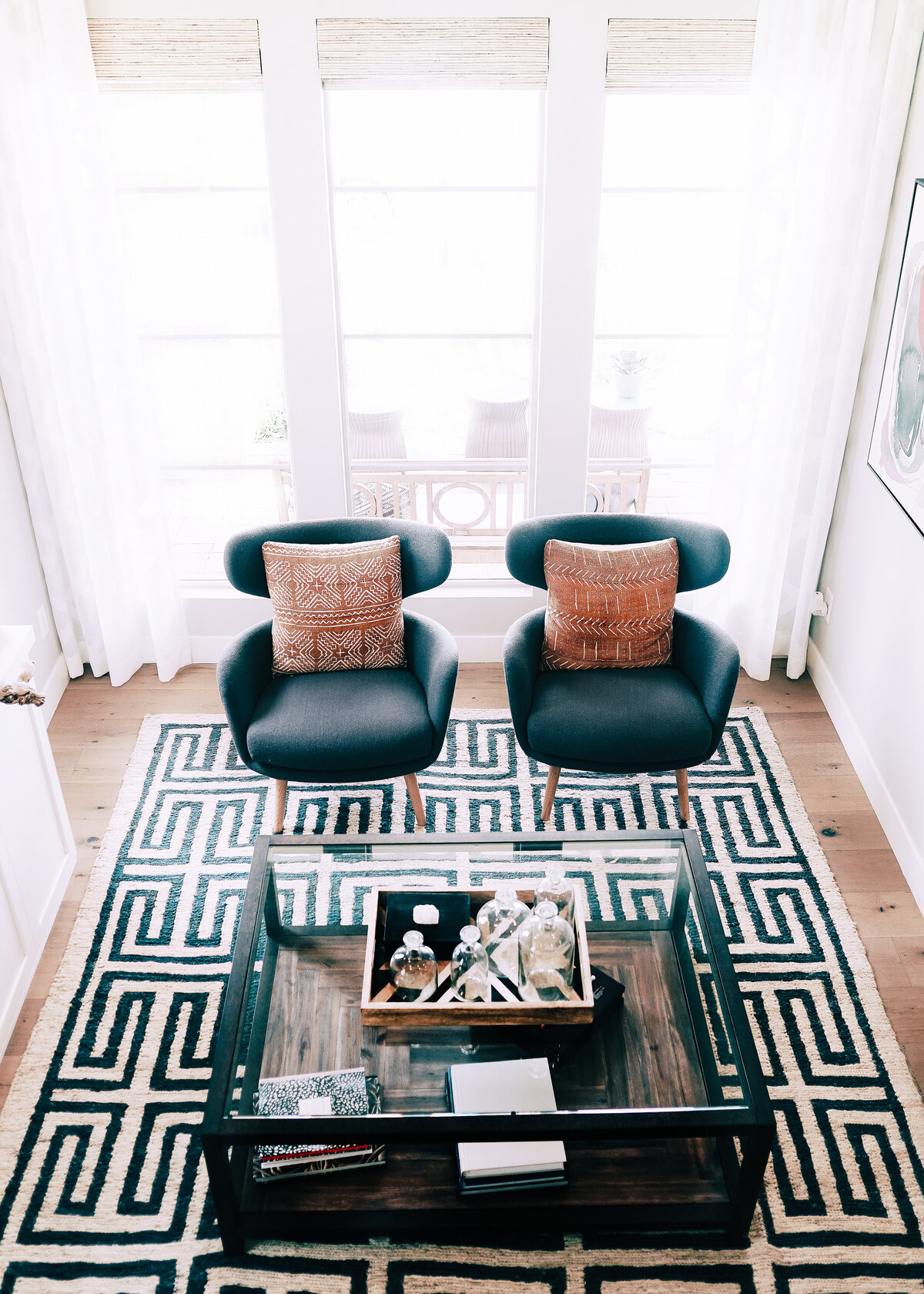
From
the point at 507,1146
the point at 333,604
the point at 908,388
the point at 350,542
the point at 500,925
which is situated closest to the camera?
the point at 507,1146

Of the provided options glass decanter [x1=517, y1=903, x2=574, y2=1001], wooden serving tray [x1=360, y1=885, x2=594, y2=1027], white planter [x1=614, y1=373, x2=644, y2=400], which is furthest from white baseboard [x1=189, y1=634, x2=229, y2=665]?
glass decanter [x1=517, y1=903, x2=574, y2=1001]

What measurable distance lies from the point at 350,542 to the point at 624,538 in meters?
0.83

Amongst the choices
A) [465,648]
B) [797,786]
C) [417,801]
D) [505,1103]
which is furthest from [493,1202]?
[465,648]

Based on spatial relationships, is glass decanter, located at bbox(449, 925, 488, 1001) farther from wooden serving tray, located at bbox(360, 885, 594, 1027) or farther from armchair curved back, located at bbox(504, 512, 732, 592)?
armchair curved back, located at bbox(504, 512, 732, 592)

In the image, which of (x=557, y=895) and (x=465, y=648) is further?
(x=465, y=648)

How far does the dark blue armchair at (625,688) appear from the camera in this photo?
279cm

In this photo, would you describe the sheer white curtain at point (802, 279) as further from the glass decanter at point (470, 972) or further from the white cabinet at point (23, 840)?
the white cabinet at point (23, 840)

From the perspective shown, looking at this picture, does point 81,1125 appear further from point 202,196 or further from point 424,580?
point 202,196

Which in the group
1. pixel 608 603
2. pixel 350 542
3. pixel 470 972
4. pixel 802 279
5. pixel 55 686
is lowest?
pixel 55 686

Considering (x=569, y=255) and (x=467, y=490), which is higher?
(x=569, y=255)

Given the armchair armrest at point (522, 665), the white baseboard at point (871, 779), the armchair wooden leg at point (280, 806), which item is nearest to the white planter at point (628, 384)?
the armchair armrest at point (522, 665)

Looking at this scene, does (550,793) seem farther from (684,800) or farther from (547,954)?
(547,954)

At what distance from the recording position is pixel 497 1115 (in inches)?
72.3

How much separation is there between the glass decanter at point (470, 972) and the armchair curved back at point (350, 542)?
4.24 feet
